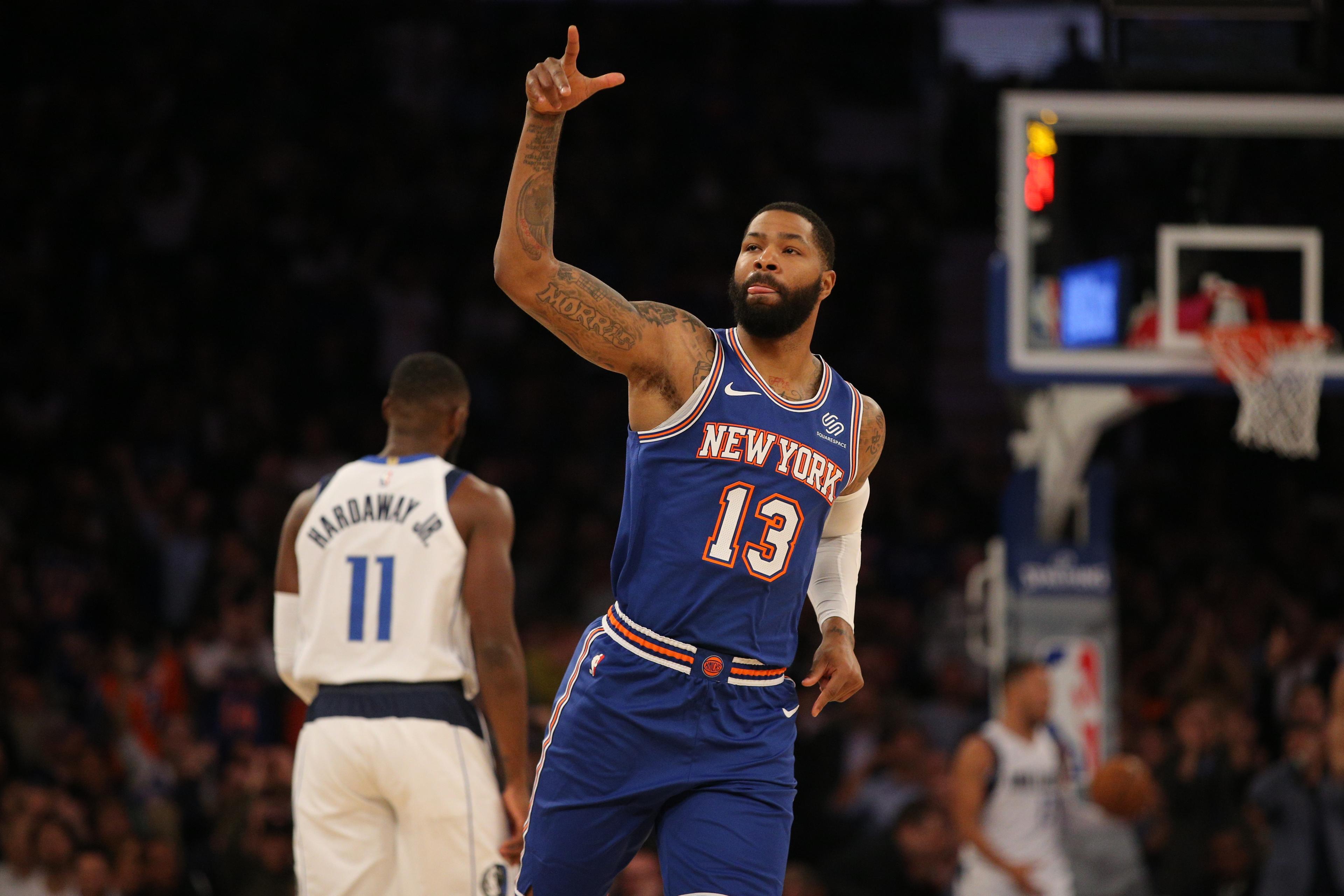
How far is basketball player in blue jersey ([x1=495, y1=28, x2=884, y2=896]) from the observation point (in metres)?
4.03

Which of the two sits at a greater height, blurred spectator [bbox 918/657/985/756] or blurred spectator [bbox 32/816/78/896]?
blurred spectator [bbox 918/657/985/756]

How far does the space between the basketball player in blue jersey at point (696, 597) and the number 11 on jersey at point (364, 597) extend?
0.97 m

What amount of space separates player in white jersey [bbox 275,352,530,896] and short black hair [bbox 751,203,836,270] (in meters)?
1.45

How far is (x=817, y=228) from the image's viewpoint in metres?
4.38

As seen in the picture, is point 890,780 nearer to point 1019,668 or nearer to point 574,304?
point 1019,668

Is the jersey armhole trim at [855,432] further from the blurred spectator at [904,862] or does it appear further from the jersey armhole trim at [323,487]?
the blurred spectator at [904,862]

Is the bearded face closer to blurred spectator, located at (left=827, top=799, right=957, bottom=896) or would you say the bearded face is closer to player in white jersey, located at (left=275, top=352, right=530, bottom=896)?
player in white jersey, located at (left=275, top=352, right=530, bottom=896)

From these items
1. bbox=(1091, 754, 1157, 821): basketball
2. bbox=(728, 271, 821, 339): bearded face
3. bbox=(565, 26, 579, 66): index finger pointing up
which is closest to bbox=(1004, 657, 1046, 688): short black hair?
bbox=(1091, 754, 1157, 821): basketball

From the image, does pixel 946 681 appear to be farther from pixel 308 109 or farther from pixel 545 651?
pixel 308 109

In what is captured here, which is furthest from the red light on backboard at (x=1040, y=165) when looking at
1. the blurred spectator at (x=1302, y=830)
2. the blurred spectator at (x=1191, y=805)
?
the blurred spectator at (x=1191, y=805)

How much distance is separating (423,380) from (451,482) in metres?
0.38

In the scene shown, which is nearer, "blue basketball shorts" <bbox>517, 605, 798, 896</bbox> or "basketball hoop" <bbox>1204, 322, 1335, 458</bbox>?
"blue basketball shorts" <bbox>517, 605, 798, 896</bbox>

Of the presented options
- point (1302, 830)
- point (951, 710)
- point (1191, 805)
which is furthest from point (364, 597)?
point (951, 710)

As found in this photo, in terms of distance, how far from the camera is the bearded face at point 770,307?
4.23 metres
